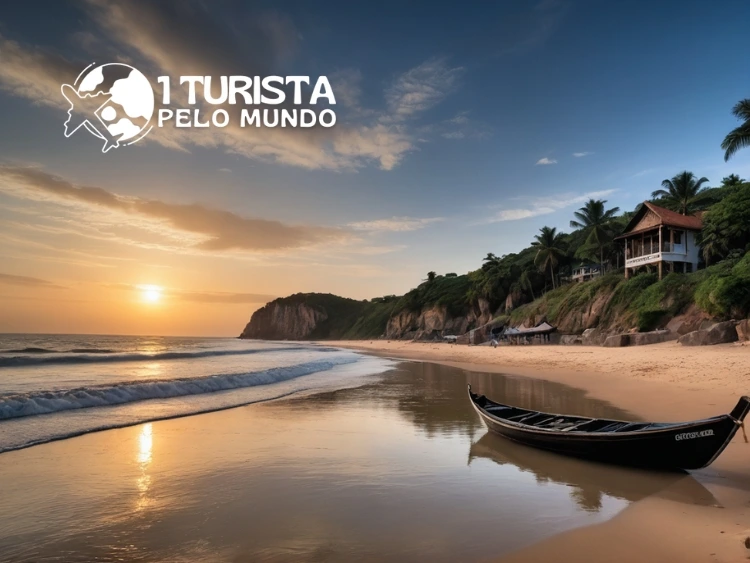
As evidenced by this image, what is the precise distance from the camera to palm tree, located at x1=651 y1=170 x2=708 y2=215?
44469 millimetres

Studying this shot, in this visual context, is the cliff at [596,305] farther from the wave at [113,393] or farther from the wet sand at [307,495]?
the wave at [113,393]

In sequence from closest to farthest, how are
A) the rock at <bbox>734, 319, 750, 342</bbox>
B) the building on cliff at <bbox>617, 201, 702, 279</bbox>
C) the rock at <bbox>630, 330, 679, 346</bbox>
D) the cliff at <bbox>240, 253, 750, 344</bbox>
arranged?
the rock at <bbox>734, 319, 750, 342</bbox>
the cliff at <bbox>240, 253, 750, 344</bbox>
the rock at <bbox>630, 330, 679, 346</bbox>
the building on cliff at <bbox>617, 201, 702, 279</bbox>

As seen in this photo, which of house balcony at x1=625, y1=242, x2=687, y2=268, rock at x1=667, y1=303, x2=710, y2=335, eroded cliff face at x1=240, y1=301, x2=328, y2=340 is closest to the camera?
rock at x1=667, y1=303, x2=710, y2=335

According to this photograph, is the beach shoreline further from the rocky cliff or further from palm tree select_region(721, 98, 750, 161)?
the rocky cliff

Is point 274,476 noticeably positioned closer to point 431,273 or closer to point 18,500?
point 18,500

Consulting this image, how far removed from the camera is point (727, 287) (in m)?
25.8

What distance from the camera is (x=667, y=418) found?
36.0 feet

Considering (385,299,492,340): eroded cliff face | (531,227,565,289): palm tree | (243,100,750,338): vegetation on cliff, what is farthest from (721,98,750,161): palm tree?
(385,299,492,340): eroded cliff face

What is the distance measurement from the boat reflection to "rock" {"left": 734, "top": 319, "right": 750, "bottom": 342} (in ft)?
62.2

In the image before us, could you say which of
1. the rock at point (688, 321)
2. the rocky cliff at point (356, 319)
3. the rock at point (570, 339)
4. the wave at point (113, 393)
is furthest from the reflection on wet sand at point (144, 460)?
the rocky cliff at point (356, 319)

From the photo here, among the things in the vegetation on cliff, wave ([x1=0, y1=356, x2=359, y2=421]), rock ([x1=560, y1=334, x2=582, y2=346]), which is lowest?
wave ([x1=0, y1=356, x2=359, y2=421])

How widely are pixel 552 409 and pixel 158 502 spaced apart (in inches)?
415

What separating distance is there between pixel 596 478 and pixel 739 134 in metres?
32.6

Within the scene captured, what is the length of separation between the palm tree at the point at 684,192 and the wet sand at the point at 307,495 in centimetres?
4548
